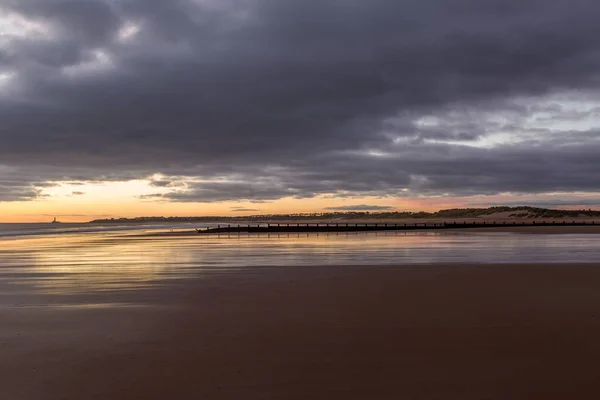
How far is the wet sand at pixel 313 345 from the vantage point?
254 inches

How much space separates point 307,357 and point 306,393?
139 cm

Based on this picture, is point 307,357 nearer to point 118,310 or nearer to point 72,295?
point 118,310

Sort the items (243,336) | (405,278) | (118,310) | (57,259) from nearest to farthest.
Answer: (243,336)
(118,310)
(405,278)
(57,259)

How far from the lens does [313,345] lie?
8312mm

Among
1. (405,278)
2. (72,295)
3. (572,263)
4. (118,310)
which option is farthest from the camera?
(572,263)

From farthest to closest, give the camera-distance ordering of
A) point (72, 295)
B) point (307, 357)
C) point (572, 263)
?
point (572, 263), point (72, 295), point (307, 357)

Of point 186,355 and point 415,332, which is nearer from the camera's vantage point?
point 186,355

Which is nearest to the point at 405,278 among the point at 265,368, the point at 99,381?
the point at 265,368

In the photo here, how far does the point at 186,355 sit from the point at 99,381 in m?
1.46

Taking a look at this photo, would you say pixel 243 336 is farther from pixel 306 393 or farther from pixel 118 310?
pixel 118 310

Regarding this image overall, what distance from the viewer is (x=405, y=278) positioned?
1650 cm

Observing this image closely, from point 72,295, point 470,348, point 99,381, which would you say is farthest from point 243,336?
point 72,295

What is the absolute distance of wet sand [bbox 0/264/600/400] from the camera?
21.2 feet

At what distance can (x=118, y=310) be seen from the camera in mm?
11383
